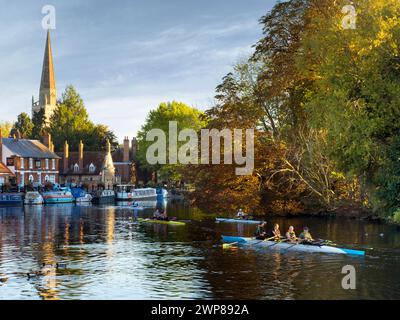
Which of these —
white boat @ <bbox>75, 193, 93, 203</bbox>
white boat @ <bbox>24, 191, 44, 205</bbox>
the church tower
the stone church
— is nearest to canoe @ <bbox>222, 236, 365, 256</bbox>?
white boat @ <bbox>24, 191, 44, 205</bbox>

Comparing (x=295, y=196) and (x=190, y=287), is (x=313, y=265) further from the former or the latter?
(x=295, y=196)

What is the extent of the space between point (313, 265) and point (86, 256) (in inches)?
580

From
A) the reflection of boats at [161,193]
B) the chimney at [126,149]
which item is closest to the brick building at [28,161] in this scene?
the chimney at [126,149]

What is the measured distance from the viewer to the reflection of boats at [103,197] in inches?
4117

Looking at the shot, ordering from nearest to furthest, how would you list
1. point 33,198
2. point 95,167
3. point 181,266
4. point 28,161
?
point 181,266
point 33,198
point 28,161
point 95,167

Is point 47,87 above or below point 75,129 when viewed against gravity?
above

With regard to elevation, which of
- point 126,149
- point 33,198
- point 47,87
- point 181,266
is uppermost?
point 47,87

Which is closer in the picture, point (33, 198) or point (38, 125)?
point (33, 198)

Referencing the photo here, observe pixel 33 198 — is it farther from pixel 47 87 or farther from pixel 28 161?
pixel 47 87

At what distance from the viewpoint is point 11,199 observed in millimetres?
92562

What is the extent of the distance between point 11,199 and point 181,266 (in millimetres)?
67832

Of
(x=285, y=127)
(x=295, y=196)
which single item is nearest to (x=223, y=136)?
(x=285, y=127)

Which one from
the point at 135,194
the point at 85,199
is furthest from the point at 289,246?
the point at 135,194

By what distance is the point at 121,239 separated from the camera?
45.7m
